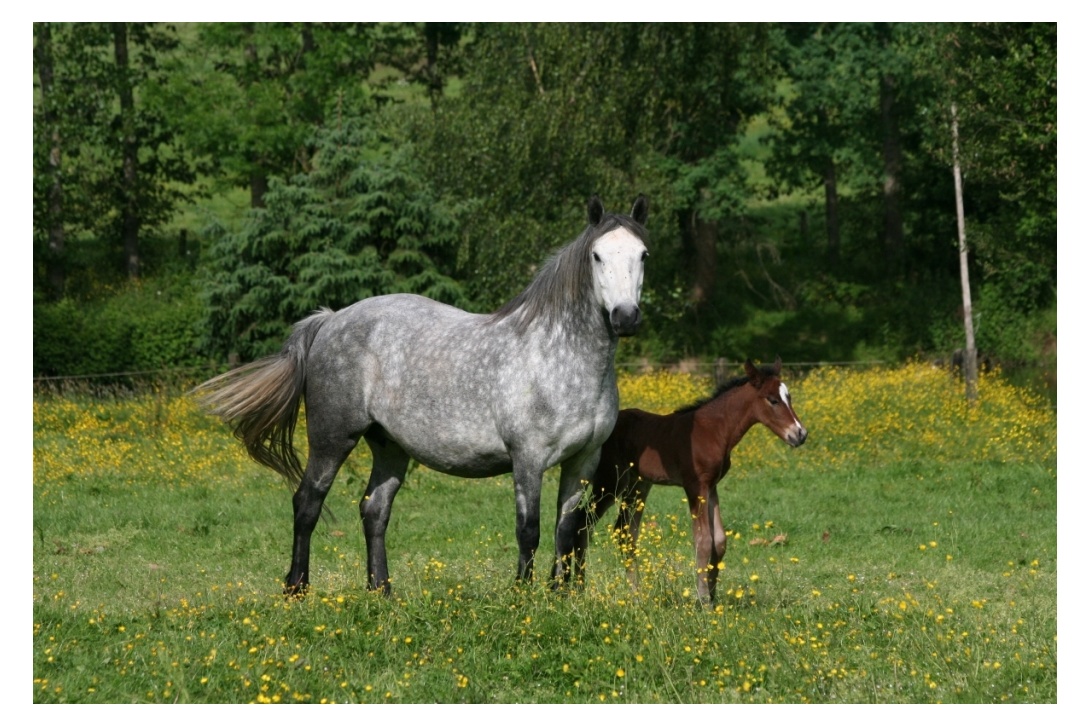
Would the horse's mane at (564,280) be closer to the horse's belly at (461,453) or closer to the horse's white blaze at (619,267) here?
the horse's white blaze at (619,267)

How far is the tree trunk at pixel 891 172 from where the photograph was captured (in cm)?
3459

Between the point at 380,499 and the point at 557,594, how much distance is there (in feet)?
6.55

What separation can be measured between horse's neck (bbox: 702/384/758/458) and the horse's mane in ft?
5.72

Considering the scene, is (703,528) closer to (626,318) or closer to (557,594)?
(557,594)

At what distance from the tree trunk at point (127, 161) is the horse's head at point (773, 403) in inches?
1233

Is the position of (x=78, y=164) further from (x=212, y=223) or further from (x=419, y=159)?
(x=419, y=159)

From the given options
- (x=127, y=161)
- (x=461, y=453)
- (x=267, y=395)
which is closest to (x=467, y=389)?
(x=461, y=453)

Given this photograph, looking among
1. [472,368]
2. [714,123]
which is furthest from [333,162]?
[472,368]

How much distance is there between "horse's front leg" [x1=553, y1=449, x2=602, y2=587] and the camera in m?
8.57

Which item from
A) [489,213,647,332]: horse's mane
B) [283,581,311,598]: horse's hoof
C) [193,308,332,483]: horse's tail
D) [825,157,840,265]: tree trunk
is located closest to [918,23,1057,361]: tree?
[825,157,840,265]: tree trunk

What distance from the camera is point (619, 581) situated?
8.48 metres

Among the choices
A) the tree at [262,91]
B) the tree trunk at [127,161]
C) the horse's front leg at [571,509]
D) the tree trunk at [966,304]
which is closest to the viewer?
the horse's front leg at [571,509]

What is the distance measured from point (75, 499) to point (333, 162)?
1348cm

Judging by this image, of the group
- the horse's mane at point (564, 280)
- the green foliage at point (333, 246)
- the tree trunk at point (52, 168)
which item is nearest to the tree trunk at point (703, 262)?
the green foliage at point (333, 246)
